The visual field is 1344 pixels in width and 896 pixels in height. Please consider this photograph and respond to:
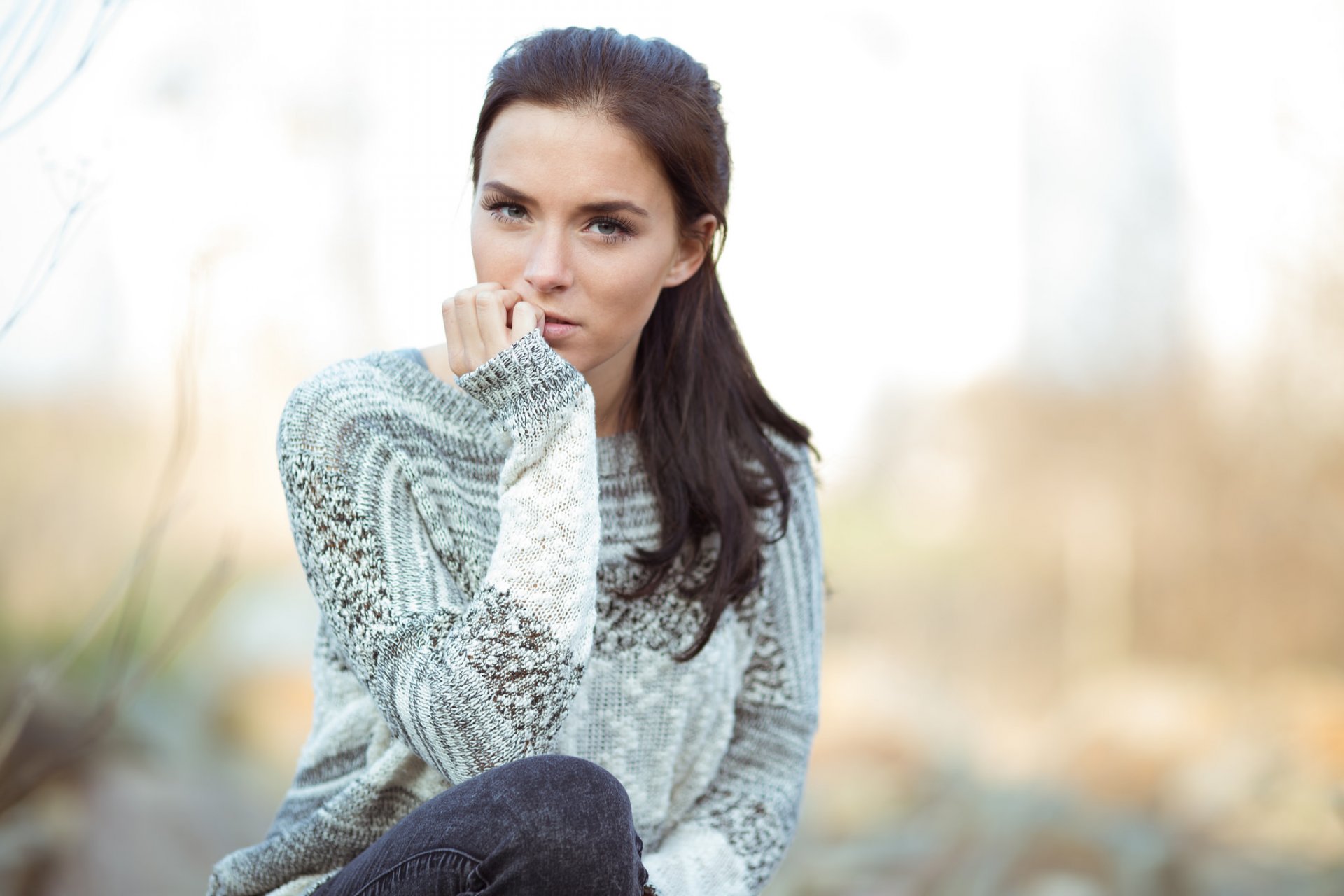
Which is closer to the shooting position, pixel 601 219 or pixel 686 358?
pixel 601 219

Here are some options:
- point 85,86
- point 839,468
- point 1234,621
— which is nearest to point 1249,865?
point 1234,621

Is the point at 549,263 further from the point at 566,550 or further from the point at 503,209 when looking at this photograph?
the point at 566,550

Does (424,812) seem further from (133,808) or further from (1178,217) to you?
(1178,217)

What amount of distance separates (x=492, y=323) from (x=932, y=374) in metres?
2.18

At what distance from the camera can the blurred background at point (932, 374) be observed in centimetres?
258

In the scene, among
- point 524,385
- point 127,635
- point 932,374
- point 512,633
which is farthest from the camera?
→ point 932,374

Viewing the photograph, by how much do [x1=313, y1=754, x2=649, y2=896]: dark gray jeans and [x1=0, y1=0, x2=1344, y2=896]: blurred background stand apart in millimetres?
1593

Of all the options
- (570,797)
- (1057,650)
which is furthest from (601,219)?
(1057,650)

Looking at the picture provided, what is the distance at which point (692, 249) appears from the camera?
1.50 metres

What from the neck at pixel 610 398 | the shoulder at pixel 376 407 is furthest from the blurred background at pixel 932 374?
the shoulder at pixel 376 407

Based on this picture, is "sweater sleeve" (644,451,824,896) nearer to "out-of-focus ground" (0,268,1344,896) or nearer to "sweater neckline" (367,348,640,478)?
"sweater neckline" (367,348,640,478)

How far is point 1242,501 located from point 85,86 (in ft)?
9.24

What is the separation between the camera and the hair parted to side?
1.32 m

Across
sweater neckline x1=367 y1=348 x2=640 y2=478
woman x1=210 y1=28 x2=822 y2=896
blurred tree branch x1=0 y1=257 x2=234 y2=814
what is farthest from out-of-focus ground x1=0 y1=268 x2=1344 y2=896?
sweater neckline x1=367 y1=348 x2=640 y2=478
